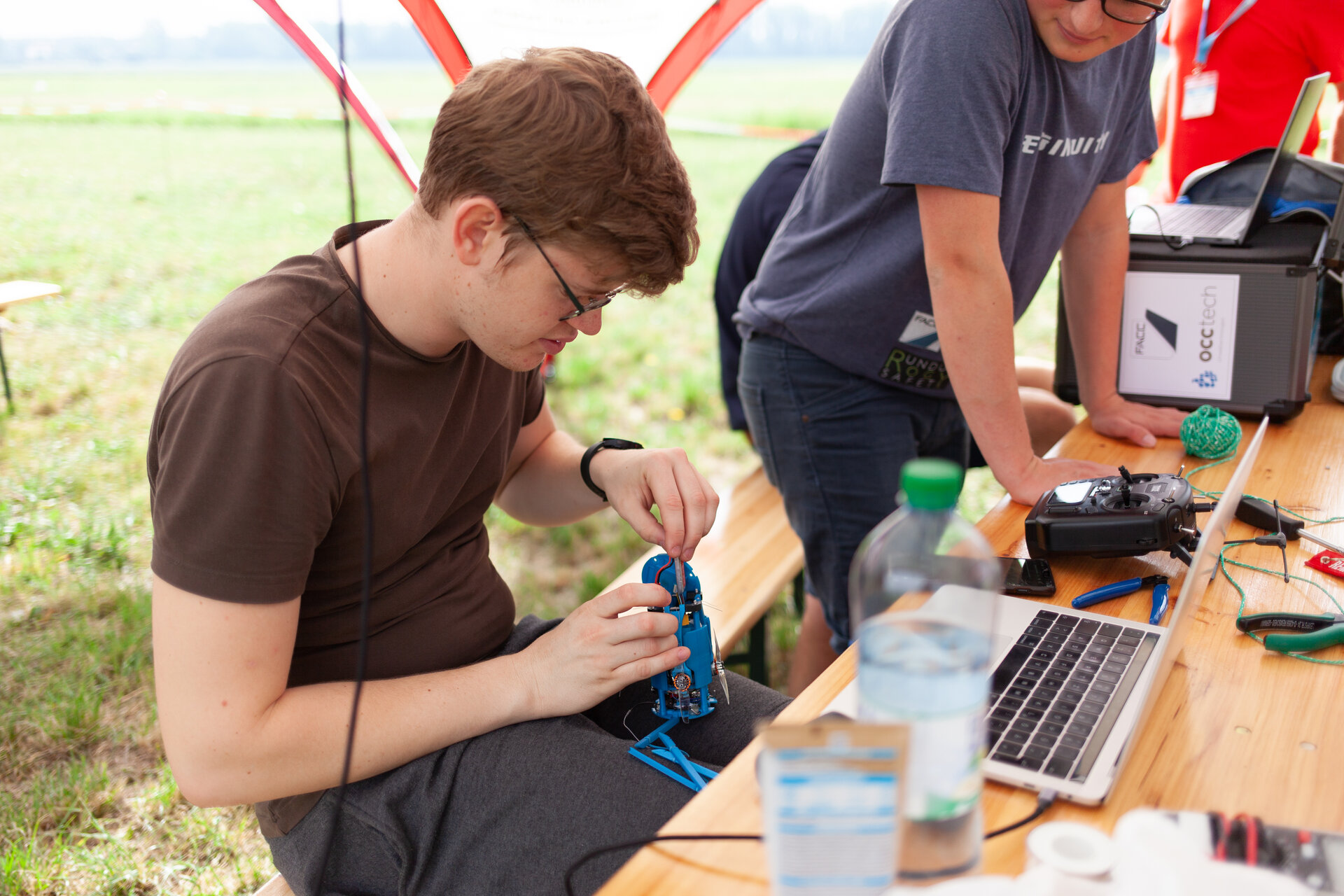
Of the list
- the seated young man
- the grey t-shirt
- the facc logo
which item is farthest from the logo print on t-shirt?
the seated young man

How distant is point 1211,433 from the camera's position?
66.1 inches

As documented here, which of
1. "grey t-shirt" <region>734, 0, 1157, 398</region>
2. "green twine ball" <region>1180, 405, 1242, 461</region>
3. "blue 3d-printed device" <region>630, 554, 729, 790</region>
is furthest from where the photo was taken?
"green twine ball" <region>1180, 405, 1242, 461</region>

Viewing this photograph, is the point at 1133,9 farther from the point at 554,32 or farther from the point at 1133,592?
the point at 554,32

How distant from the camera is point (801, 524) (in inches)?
76.9

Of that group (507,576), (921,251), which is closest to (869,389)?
(921,251)

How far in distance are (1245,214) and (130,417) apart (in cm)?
438

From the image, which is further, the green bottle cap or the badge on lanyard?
the badge on lanyard

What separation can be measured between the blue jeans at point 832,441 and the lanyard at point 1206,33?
2.20 meters

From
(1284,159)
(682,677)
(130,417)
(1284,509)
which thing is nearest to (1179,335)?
(1284,159)

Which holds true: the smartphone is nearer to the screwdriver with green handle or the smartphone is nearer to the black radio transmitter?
the black radio transmitter

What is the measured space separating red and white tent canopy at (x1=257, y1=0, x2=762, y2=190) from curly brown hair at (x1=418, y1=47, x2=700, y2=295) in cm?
→ 107

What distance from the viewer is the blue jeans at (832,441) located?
1830mm

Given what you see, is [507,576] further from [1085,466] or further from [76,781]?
[1085,466]

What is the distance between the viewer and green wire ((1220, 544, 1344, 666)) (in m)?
1.09
